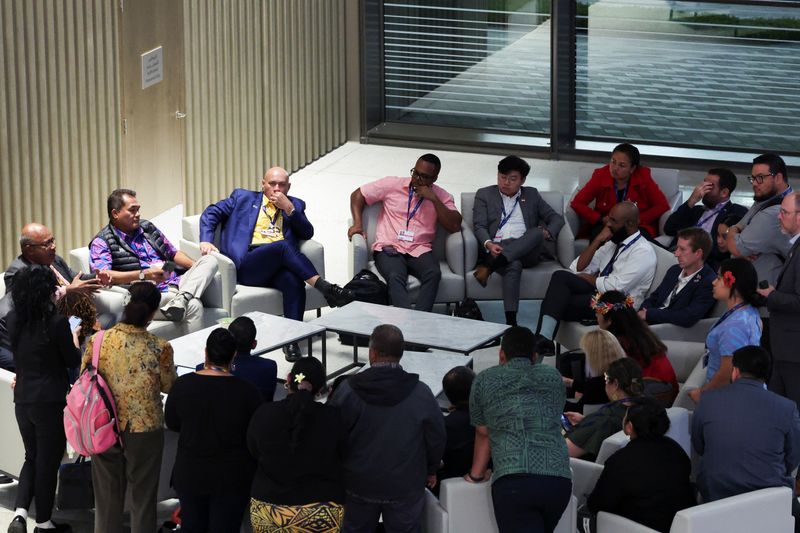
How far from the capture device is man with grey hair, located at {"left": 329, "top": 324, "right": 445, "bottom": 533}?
5.26 meters

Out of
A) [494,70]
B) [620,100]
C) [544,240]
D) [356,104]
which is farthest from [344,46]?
[544,240]

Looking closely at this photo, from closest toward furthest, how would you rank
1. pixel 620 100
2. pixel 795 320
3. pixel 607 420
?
pixel 607 420 < pixel 795 320 < pixel 620 100

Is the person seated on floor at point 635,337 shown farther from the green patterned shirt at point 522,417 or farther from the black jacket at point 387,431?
the black jacket at point 387,431

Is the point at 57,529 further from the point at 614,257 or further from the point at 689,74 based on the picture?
the point at 689,74

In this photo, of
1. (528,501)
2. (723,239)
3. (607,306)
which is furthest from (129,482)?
(723,239)

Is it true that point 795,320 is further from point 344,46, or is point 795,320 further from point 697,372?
point 344,46

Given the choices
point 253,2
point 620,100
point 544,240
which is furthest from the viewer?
point 620,100

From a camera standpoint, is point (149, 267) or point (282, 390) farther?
point (149, 267)

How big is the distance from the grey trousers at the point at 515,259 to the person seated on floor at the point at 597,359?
180cm

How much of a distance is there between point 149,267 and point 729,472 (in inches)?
155

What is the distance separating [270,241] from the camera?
856cm

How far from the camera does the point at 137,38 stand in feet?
31.3

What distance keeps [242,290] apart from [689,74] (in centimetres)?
607

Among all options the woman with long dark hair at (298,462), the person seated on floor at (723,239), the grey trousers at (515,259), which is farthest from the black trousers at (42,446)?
the person seated on floor at (723,239)
